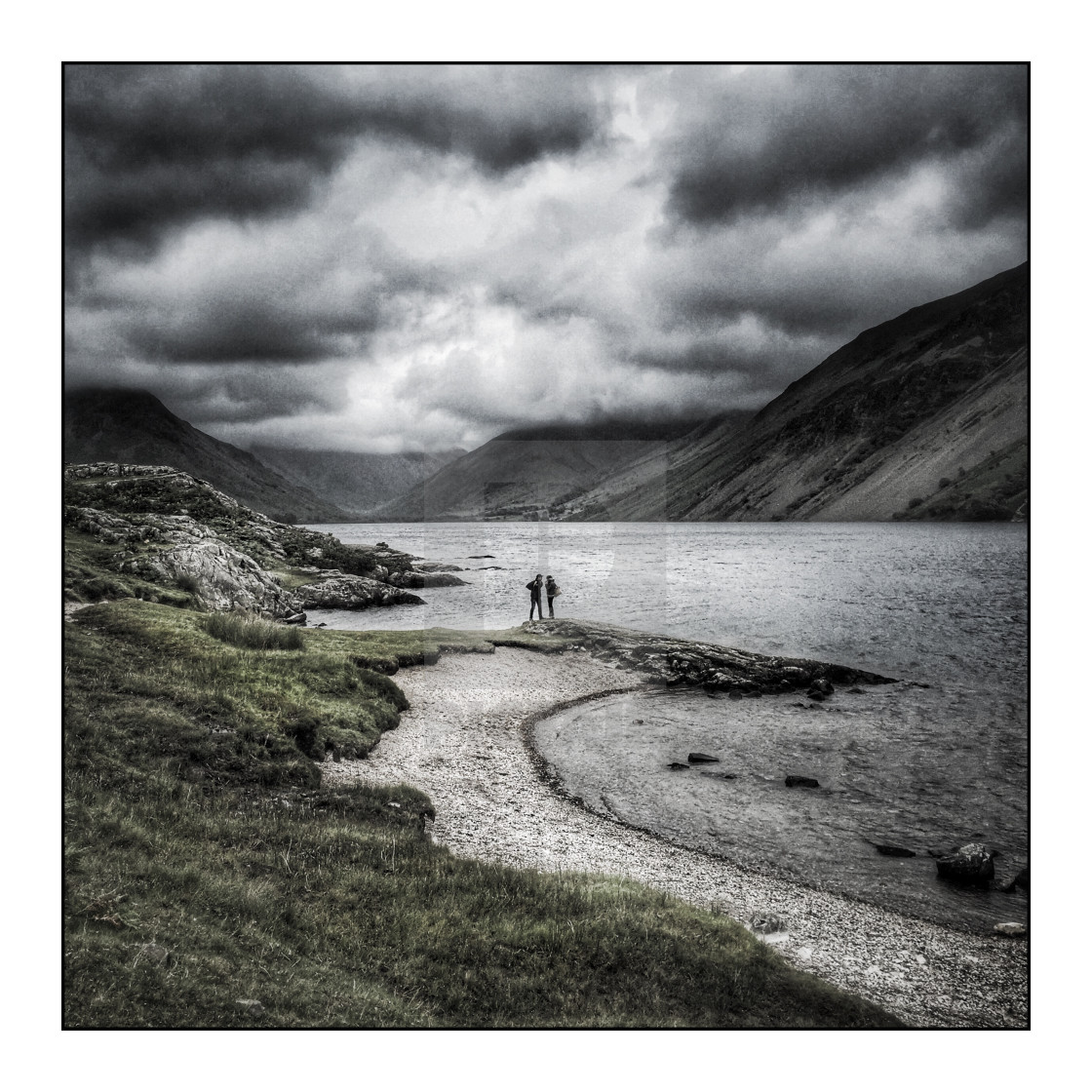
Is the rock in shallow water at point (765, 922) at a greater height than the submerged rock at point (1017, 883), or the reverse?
the rock in shallow water at point (765, 922)

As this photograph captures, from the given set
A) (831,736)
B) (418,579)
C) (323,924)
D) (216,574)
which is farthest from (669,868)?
(418,579)

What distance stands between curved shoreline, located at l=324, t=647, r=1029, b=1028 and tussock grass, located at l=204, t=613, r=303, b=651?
4.59m

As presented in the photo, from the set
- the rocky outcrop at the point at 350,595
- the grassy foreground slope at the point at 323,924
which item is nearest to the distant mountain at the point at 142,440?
the grassy foreground slope at the point at 323,924

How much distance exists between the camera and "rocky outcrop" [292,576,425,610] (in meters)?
40.0

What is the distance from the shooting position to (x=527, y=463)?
12805mm

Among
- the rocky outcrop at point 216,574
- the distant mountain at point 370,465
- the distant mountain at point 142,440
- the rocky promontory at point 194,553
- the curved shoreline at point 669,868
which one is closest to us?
the curved shoreline at point 669,868

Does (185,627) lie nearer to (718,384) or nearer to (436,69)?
(436,69)

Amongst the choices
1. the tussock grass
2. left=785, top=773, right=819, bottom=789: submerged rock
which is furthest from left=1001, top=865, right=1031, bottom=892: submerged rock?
the tussock grass

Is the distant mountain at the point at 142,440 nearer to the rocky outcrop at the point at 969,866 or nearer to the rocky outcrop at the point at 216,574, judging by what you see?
the rocky outcrop at the point at 216,574

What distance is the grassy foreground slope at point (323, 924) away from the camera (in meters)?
5.79

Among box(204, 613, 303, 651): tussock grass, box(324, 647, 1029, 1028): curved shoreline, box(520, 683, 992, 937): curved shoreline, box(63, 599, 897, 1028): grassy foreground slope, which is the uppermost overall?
box(204, 613, 303, 651): tussock grass

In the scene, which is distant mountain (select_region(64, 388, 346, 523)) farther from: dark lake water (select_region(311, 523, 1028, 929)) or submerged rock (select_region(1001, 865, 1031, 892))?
submerged rock (select_region(1001, 865, 1031, 892))

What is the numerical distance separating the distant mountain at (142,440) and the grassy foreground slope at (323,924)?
4.50m
